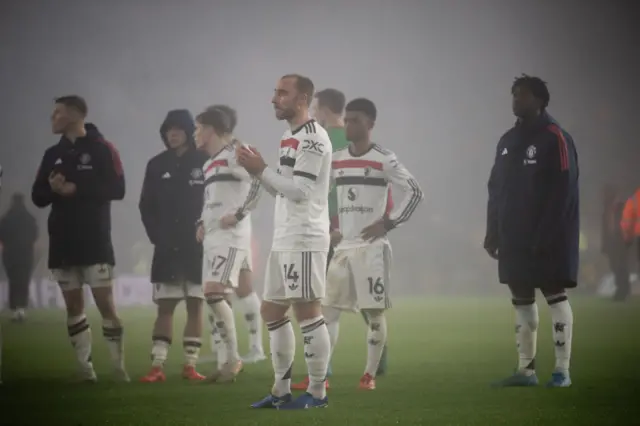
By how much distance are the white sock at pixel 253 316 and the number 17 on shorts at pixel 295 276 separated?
113 inches

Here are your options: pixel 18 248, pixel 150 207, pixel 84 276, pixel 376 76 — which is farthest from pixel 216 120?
pixel 376 76

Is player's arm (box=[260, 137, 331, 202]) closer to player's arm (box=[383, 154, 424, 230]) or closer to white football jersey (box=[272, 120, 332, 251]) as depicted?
white football jersey (box=[272, 120, 332, 251])

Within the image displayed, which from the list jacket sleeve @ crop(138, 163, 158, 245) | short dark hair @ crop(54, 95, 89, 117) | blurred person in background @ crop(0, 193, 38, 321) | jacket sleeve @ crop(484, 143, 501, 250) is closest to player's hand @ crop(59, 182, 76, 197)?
short dark hair @ crop(54, 95, 89, 117)

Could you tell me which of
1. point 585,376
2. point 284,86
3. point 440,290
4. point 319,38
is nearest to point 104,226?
point 284,86

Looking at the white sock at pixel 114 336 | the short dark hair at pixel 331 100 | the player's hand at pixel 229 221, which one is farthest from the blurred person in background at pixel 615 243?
the white sock at pixel 114 336

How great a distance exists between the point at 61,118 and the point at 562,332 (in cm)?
338

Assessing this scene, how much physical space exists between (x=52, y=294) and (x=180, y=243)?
9592 millimetres

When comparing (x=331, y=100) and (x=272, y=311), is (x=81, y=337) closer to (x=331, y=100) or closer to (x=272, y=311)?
(x=272, y=311)

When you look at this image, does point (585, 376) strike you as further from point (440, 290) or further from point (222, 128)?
point (440, 290)

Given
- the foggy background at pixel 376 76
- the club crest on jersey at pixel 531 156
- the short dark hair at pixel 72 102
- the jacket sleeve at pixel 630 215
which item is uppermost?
the foggy background at pixel 376 76

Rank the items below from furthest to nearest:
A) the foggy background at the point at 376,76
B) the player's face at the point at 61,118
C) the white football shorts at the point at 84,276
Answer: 1. the foggy background at the point at 376,76
2. the player's face at the point at 61,118
3. the white football shorts at the point at 84,276

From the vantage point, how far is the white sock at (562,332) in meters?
6.03

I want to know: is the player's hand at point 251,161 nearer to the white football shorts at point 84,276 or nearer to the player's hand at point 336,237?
the player's hand at point 336,237

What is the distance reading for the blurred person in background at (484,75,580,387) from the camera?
604 centimetres
